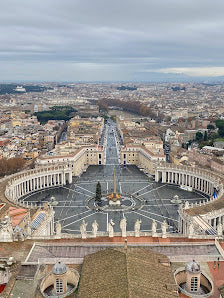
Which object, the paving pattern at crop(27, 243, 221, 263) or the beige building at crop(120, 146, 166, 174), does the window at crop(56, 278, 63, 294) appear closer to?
the paving pattern at crop(27, 243, 221, 263)

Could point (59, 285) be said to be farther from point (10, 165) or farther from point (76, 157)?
point (76, 157)

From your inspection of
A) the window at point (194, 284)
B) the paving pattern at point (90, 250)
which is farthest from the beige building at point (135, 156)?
the window at point (194, 284)

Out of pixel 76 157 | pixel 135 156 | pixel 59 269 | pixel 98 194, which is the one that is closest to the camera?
pixel 59 269

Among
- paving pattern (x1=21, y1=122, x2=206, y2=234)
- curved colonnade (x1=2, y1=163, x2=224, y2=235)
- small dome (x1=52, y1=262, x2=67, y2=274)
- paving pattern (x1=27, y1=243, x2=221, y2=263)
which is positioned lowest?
paving pattern (x1=21, y1=122, x2=206, y2=234)

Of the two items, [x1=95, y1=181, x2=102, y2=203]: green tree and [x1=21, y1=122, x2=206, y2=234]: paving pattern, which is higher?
[x1=95, y1=181, x2=102, y2=203]: green tree

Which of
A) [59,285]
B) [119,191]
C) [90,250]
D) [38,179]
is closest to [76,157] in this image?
[38,179]

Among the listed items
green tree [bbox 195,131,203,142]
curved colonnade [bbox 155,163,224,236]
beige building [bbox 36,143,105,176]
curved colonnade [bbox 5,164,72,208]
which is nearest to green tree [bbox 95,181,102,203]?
curved colonnade [bbox 5,164,72,208]
